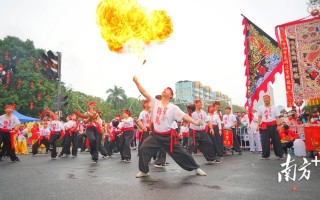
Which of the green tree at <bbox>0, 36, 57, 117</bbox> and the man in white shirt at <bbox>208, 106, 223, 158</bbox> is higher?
the green tree at <bbox>0, 36, 57, 117</bbox>

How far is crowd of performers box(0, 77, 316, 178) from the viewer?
5.95 metres

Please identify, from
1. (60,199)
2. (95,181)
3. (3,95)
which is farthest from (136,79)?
(3,95)

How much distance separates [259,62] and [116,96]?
165 feet

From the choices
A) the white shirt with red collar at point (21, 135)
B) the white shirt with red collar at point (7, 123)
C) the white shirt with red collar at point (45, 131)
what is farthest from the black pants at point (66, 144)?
the white shirt with red collar at point (21, 135)

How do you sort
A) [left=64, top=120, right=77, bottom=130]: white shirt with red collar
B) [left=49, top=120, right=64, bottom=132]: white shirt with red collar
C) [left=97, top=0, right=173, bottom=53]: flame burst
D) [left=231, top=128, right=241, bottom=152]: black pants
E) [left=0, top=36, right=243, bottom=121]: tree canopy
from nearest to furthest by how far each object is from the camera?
[left=97, top=0, right=173, bottom=53]: flame burst
[left=231, top=128, right=241, bottom=152]: black pants
[left=49, top=120, right=64, bottom=132]: white shirt with red collar
[left=64, top=120, right=77, bottom=130]: white shirt with red collar
[left=0, top=36, right=243, bottom=121]: tree canopy

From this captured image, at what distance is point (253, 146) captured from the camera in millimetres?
13789

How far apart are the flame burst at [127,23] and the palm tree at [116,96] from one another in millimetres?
51686

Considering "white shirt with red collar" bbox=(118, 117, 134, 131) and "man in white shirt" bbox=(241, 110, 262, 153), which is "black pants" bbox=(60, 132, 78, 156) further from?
"man in white shirt" bbox=(241, 110, 262, 153)

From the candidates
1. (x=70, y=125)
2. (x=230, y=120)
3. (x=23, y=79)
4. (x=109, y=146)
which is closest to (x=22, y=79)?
(x=23, y=79)

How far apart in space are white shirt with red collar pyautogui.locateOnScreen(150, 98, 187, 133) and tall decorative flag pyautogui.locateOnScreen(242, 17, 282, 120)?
6176 mm

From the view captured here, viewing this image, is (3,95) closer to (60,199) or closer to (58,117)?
(58,117)

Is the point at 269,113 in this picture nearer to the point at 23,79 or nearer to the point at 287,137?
the point at 287,137

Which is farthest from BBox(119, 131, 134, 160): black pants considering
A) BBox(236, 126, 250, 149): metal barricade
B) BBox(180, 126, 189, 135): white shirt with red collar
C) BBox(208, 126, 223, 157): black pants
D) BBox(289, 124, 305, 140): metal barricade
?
BBox(236, 126, 250, 149): metal barricade

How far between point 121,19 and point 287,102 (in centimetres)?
662
